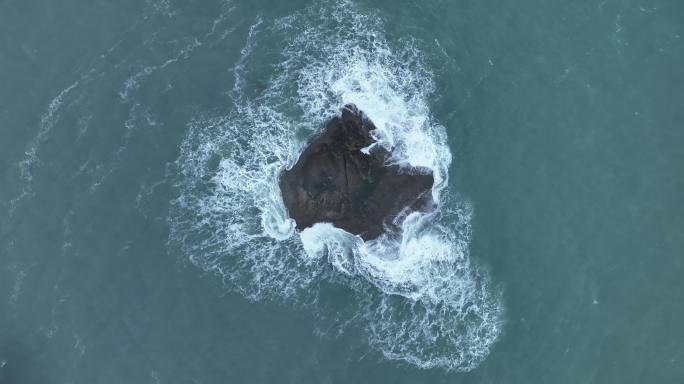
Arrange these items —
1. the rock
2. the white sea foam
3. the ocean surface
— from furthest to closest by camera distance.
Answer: the rock < the white sea foam < the ocean surface

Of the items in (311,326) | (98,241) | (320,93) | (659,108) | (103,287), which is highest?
(320,93)

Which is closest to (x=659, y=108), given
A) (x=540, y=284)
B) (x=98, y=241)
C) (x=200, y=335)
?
(x=540, y=284)

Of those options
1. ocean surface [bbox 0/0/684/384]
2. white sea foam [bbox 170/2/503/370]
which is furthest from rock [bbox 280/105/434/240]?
ocean surface [bbox 0/0/684/384]

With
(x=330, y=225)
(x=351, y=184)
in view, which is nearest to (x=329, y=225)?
(x=330, y=225)

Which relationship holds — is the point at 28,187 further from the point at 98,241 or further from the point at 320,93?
the point at 320,93

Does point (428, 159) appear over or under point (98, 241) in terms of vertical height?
over

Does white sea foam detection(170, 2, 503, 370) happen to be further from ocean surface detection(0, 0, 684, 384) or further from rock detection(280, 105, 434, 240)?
rock detection(280, 105, 434, 240)

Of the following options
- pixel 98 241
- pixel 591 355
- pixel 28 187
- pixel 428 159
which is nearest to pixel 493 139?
pixel 428 159
